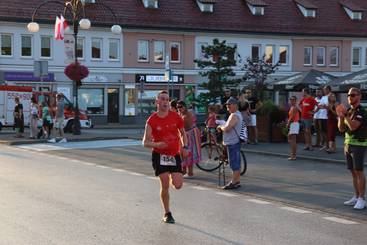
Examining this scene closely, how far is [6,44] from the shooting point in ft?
142

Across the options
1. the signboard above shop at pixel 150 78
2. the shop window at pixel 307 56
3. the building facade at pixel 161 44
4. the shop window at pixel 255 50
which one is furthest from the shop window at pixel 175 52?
the shop window at pixel 307 56

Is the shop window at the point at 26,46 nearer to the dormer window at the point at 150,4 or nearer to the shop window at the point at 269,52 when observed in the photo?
the dormer window at the point at 150,4

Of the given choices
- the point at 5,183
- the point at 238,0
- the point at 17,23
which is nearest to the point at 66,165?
the point at 5,183

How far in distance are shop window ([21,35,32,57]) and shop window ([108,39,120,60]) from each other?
565cm

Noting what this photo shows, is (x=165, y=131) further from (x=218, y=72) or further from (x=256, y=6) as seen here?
(x=256, y=6)

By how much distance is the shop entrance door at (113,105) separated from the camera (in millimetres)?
46406

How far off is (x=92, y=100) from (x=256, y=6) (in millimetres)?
15304

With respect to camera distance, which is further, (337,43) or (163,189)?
(337,43)

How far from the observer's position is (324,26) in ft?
172

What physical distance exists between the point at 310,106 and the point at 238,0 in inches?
1366

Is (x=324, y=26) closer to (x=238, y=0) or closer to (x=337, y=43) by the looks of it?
(x=337, y=43)

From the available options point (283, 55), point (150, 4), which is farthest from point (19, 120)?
point (283, 55)

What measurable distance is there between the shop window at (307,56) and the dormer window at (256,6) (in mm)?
4786

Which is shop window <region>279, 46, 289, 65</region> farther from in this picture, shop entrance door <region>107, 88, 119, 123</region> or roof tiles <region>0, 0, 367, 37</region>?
shop entrance door <region>107, 88, 119, 123</region>
